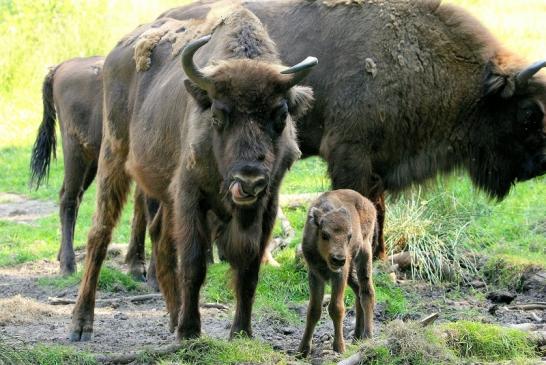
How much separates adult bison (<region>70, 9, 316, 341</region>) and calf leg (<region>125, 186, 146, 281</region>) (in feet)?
6.74

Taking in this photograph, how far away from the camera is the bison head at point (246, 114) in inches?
226

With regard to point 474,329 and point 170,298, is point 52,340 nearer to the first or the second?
point 170,298

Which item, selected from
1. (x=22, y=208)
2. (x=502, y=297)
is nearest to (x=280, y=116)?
(x=502, y=297)

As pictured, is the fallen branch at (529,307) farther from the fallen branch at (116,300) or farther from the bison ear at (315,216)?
the fallen branch at (116,300)

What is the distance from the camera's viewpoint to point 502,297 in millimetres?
8398

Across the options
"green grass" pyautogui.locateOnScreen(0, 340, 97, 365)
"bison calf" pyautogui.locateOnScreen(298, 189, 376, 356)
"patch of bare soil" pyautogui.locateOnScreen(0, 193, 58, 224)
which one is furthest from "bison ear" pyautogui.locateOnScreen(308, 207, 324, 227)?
"patch of bare soil" pyautogui.locateOnScreen(0, 193, 58, 224)

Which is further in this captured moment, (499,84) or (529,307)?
(499,84)

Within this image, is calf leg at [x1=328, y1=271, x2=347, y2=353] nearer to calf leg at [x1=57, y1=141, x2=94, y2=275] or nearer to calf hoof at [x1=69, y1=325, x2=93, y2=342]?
calf hoof at [x1=69, y1=325, x2=93, y2=342]

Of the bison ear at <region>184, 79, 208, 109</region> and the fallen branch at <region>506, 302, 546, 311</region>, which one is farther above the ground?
the bison ear at <region>184, 79, 208, 109</region>

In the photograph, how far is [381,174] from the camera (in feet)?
26.7

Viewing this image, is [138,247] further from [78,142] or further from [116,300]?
[78,142]

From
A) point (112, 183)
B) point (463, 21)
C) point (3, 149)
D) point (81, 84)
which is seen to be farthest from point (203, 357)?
point (3, 149)

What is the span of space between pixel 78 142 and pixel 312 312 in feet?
16.3

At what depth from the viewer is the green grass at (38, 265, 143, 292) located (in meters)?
9.48
